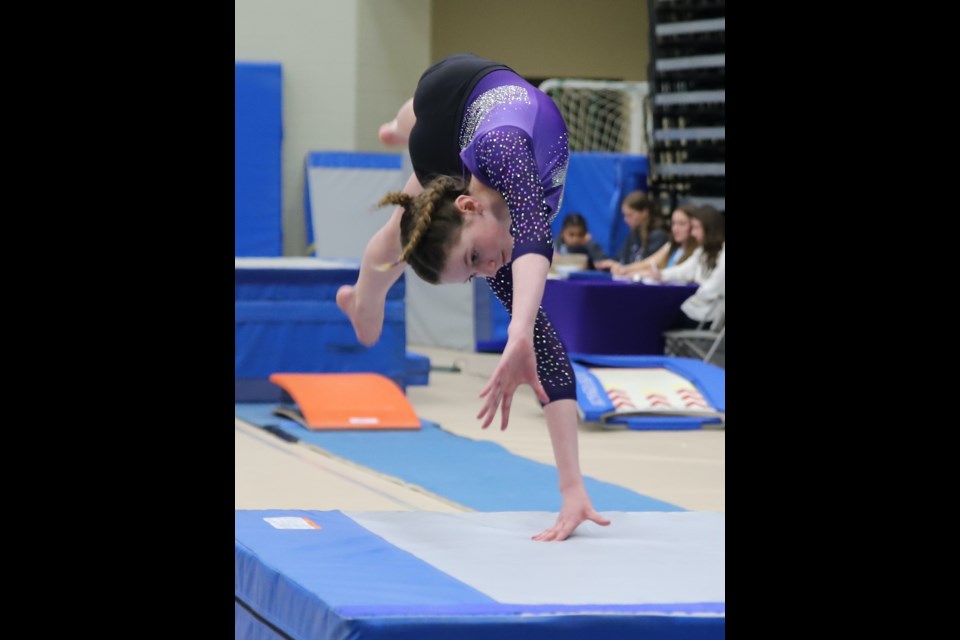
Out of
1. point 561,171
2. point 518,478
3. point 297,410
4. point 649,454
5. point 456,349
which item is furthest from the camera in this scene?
point 456,349

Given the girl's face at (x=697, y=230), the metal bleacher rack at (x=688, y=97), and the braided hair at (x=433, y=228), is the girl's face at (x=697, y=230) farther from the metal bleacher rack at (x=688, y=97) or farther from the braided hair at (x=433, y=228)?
the braided hair at (x=433, y=228)

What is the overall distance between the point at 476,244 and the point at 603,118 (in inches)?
363

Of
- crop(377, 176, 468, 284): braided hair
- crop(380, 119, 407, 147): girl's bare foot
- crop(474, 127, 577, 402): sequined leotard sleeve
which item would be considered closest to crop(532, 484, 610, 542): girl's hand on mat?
crop(474, 127, 577, 402): sequined leotard sleeve

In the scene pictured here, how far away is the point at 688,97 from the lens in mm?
8977

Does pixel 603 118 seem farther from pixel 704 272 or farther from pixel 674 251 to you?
pixel 704 272

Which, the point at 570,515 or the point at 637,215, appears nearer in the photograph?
the point at 570,515

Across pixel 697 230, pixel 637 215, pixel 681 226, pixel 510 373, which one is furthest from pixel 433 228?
pixel 637 215

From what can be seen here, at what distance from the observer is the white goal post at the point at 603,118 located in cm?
1104

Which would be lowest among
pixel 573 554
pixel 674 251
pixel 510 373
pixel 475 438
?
pixel 475 438
